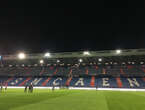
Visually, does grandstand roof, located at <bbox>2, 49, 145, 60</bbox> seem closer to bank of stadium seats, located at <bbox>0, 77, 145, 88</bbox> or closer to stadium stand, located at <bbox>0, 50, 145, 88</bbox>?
stadium stand, located at <bbox>0, 50, 145, 88</bbox>

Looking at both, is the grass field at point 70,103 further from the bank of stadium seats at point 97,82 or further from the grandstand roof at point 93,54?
the grandstand roof at point 93,54

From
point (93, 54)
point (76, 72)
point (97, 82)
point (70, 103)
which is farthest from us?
point (76, 72)

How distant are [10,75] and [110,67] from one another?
40.9 meters

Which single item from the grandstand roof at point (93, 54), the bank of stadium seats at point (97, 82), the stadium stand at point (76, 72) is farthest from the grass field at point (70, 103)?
the stadium stand at point (76, 72)

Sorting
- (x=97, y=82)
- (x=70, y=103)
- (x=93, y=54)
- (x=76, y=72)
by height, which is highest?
(x=93, y=54)

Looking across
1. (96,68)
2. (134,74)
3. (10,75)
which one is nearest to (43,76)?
(10,75)

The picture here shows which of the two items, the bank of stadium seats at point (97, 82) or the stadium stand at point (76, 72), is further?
the stadium stand at point (76, 72)

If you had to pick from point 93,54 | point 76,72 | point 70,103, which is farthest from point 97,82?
point 70,103

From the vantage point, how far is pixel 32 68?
6481cm

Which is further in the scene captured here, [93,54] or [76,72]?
[76,72]

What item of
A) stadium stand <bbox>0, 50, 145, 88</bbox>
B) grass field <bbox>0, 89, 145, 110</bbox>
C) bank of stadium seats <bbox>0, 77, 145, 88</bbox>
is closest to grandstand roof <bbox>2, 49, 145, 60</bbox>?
stadium stand <bbox>0, 50, 145, 88</bbox>

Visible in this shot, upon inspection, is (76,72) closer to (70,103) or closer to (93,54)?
(93,54)

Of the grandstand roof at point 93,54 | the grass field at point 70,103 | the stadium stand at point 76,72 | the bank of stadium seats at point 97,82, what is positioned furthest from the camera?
the stadium stand at point 76,72

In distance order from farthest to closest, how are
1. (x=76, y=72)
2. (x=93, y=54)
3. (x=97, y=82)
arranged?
1. (x=76, y=72)
2. (x=97, y=82)
3. (x=93, y=54)
